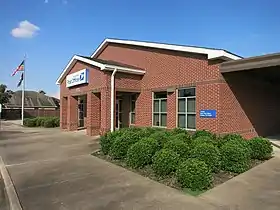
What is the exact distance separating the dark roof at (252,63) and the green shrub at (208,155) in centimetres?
418

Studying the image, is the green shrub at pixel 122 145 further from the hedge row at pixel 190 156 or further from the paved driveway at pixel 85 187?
the paved driveway at pixel 85 187

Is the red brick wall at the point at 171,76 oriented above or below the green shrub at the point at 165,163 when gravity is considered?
above

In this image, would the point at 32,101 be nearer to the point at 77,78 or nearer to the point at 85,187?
the point at 77,78

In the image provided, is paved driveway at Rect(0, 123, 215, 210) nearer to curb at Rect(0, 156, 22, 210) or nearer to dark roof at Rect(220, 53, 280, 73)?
curb at Rect(0, 156, 22, 210)

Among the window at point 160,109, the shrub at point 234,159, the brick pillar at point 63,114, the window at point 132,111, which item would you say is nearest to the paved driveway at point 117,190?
the shrub at point 234,159

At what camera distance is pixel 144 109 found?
1552 centimetres

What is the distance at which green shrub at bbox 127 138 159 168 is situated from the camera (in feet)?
26.0

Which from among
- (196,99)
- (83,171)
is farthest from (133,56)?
(83,171)

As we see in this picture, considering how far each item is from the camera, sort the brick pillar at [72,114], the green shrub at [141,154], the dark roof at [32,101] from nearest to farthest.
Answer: the green shrub at [141,154] → the brick pillar at [72,114] → the dark roof at [32,101]

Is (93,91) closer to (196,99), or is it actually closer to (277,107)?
(196,99)

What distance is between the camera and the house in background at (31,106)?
46438mm

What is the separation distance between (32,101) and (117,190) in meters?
59.1

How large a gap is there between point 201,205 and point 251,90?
31.7 ft

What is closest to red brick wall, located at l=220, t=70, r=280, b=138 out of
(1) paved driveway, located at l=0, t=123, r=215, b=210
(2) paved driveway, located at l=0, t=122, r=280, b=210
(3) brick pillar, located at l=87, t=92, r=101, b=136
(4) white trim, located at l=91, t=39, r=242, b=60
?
(4) white trim, located at l=91, t=39, r=242, b=60
